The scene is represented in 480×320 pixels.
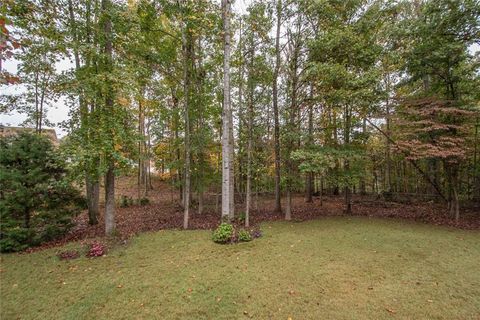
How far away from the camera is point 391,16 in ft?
29.4

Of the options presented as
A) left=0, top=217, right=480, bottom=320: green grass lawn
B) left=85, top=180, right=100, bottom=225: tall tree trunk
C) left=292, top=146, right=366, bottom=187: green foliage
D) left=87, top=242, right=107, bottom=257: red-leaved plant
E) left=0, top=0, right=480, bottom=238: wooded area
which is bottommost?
left=0, top=217, right=480, bottom=320: green grass lawn

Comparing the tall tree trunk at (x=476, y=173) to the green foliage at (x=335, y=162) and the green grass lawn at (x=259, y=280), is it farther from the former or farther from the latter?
the green grass lawn at (x=259, y=280)

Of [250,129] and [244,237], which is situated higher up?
[250,129]

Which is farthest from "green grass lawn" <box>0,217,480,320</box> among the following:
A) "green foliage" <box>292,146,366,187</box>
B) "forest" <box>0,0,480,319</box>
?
"green foliage" <box>292,146,366,187</box>

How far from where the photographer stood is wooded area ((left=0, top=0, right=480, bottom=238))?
6238 millimetres

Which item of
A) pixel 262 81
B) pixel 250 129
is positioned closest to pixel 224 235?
pixel 250 129

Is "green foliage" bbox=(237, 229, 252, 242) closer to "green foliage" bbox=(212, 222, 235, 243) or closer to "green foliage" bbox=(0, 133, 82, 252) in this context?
"green foliage" bbox=(212, 222, 235, 243)

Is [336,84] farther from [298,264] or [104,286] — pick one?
[104,286]

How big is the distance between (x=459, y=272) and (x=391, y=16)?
963 centimetres

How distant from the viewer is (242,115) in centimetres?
861

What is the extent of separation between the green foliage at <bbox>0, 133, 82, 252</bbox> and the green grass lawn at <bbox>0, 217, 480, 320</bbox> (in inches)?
29.1

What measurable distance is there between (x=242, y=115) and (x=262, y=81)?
1.89 m

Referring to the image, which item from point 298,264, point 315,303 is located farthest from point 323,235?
point 315,303

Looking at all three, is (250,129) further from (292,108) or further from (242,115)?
(292,108)
